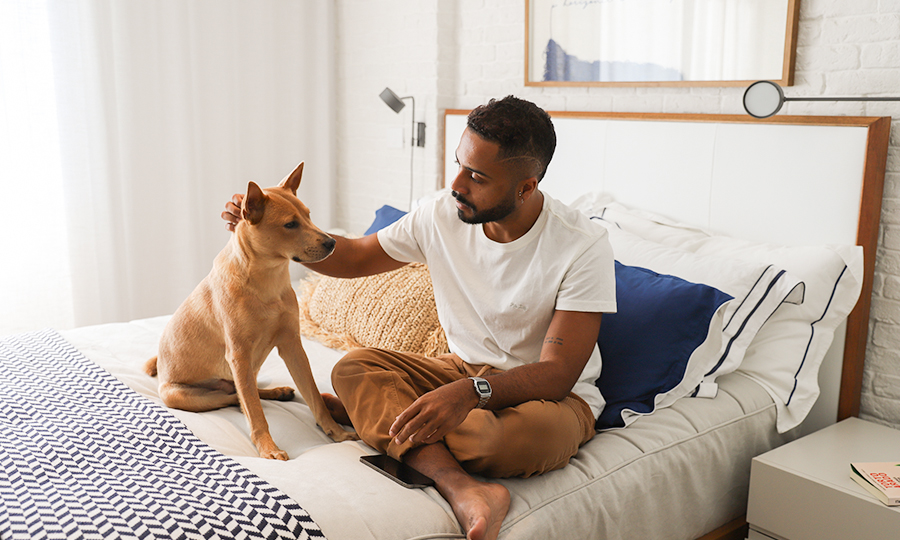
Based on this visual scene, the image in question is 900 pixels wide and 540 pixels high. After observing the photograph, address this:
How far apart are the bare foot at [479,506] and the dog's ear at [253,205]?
672 millimetres

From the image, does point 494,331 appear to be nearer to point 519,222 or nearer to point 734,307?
point 519,222

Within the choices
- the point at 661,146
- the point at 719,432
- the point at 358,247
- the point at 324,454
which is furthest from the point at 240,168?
the point at 719,432

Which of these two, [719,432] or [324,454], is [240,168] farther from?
[719,432]

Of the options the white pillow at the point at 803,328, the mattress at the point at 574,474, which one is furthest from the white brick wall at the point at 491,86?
the mattress at the point at 574,474

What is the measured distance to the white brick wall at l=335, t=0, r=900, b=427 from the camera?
73.6 inches

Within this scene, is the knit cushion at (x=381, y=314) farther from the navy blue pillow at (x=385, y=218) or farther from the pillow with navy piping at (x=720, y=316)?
the pillow with navy piping at (x=720, y=316)

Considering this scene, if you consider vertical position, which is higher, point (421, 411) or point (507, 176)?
point (507, 176)

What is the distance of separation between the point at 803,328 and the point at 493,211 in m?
0.95

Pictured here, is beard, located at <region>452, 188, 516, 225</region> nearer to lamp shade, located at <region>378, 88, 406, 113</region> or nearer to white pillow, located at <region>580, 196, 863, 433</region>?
white pillow, located at <region>580, 196, 863, 433</region>

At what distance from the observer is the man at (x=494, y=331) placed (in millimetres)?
1326

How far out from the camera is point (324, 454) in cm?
143

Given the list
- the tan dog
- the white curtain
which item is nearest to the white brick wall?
the white curtain

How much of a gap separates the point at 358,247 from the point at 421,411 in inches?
25.8

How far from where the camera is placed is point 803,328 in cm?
187
